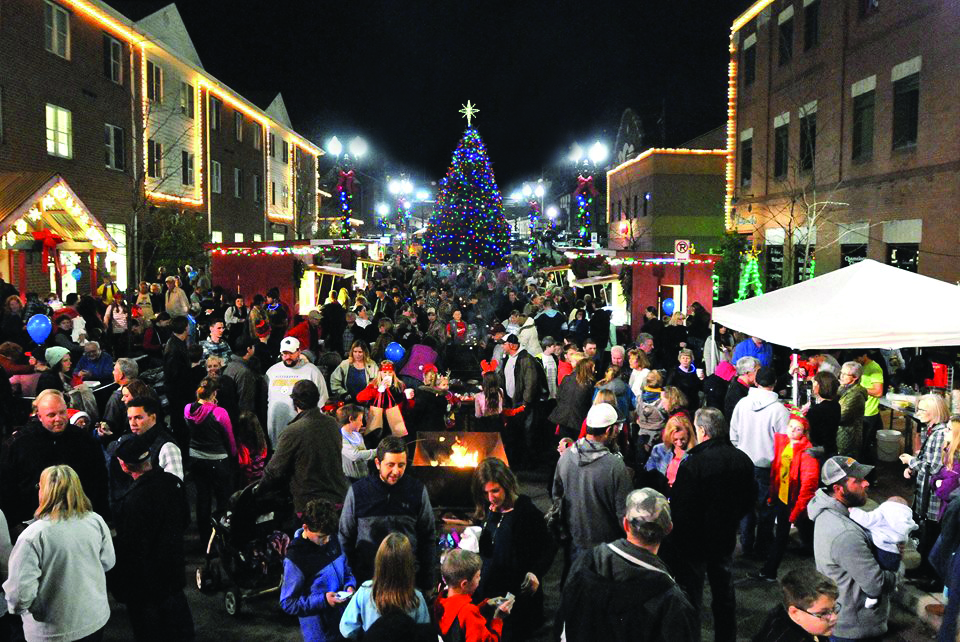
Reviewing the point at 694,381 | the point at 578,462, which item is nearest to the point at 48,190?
the point at 694,381

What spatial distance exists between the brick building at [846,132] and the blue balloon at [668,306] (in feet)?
16.5

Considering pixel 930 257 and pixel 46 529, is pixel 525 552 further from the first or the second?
pixel 930 257

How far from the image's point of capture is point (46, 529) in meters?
4.40

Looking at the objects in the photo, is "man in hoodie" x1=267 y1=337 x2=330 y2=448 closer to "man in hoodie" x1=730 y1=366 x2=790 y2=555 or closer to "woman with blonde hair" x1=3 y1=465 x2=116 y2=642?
"woman with blonde hair" x1=3 y1=465 x2=116 y2=642

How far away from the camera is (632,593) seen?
3.64 meters

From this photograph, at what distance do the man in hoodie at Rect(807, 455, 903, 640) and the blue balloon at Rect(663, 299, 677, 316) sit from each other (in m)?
15.4

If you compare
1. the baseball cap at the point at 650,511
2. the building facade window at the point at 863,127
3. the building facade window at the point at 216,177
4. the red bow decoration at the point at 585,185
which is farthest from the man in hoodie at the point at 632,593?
the red bow decoration at the point at 585,185

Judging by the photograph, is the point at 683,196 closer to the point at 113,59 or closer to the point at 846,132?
the point at 846,132

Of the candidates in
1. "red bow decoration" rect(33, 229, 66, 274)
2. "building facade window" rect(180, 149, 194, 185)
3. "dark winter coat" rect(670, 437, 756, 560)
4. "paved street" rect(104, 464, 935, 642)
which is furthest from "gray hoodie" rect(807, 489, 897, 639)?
"building facade window" rect(180, 149, 194, 185)

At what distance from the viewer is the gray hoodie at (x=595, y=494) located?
17.9 feet

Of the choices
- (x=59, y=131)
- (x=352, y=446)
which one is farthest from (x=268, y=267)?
(x=352, y=446)

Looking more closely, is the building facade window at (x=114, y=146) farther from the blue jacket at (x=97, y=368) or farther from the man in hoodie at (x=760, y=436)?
the man in hoodie at (x=760, y=436)

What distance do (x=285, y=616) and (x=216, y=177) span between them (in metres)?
32.2

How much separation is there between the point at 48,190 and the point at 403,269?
21.0 metres
